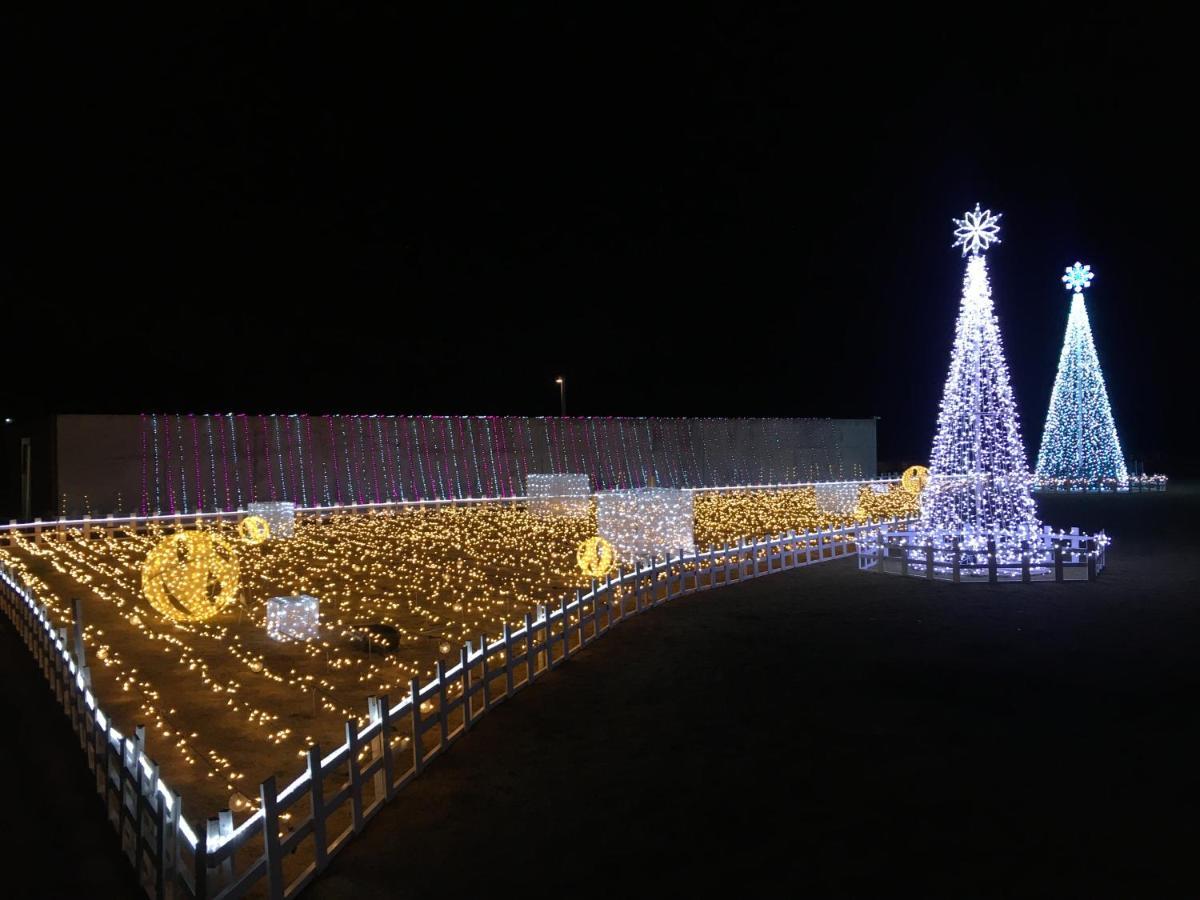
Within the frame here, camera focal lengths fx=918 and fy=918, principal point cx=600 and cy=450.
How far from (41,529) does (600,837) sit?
20.2 m

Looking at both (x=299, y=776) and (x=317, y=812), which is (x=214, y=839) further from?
(x=299, y=776)

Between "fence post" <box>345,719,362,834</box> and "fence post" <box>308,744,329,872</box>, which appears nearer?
"fence post" <box>308,744,329,872</box>

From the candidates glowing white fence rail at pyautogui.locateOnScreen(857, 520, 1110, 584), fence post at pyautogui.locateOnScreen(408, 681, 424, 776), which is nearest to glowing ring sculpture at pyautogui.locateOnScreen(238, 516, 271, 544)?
glowing white fence rail at pyautogui.locateOnScreen(857, 520, 1110, 584)

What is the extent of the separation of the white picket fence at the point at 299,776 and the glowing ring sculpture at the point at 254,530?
8756 millimetres

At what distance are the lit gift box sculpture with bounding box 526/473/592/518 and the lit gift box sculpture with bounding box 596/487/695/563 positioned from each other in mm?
9115

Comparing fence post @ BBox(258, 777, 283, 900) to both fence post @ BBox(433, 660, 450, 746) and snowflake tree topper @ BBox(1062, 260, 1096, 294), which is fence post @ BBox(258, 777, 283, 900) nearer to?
fence post @ BBox(433, 660, 450, 746)

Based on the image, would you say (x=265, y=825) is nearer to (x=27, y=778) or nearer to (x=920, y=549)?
(x=27, y=778)

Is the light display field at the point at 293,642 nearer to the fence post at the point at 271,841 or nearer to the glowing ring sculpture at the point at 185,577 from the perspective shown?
the glowing ring sculpture at the point at 185,577

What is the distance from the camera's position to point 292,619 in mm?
9852

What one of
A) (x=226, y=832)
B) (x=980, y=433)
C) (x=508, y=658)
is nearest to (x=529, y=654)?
(x=508, y=658)

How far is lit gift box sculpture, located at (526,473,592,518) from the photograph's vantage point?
79.8 feet

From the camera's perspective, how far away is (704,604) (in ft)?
38.5

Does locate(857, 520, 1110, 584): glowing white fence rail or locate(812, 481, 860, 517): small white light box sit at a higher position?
locate(812, 481, 860, 517): small white light box

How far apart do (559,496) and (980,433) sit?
12437mm
